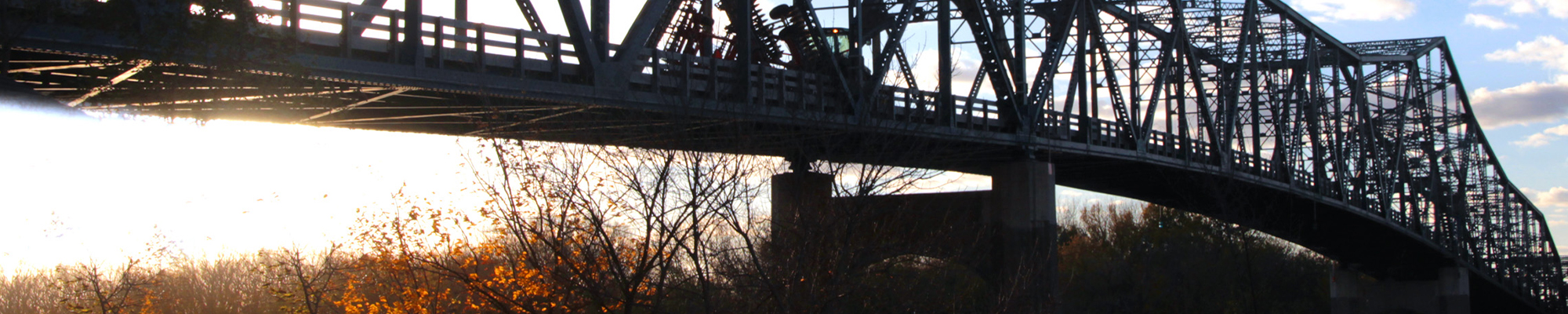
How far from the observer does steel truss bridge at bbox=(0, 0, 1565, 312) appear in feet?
Result: 62.8

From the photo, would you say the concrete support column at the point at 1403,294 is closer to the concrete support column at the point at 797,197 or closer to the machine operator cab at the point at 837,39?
the machine operator cab at the point at 837,39

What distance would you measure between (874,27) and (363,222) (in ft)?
63.6

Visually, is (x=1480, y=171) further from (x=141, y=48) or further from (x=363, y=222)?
(x=141, y=48)

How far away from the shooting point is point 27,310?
59.5 meters

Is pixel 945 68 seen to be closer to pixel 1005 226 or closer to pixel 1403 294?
pixel 1005 226

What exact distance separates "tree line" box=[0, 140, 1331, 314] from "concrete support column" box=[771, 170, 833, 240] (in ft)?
1.18

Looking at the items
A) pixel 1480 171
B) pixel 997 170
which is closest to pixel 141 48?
pixel 997 170

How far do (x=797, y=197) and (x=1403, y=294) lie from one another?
212 feet

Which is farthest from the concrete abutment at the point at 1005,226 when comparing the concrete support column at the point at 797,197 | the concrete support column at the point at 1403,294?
the concrete support column at the point at 1403,294

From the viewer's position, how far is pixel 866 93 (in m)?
28.2

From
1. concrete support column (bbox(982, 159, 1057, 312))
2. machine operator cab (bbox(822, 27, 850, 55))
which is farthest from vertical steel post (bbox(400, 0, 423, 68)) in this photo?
concrete support column (bbox(982, 159, 1057, 312))

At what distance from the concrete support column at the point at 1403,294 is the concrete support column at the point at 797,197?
58.9 m

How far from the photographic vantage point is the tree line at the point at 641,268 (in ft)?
61.3

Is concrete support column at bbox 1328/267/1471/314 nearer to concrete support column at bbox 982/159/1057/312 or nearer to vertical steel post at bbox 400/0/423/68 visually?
concrete support column at bbox 982/159/1057/312
